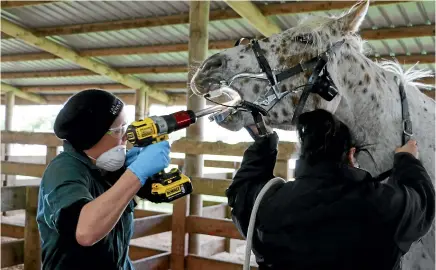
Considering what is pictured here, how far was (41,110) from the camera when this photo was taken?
26688mm

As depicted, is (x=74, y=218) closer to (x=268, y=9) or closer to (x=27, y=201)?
(x=27, y=201)

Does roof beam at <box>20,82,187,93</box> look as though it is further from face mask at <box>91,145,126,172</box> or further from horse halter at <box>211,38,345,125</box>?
horse halter at <box>211,38,345,125</box>

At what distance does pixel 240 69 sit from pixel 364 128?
0.53 meters

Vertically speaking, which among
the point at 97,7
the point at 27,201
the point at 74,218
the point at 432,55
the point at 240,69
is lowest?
the point at 27,201

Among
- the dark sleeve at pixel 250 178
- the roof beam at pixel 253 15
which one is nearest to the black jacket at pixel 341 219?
the dark sleeve at pixel 250 178

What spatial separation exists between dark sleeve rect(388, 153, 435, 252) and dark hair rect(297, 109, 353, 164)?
18 cm

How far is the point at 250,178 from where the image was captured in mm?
1396

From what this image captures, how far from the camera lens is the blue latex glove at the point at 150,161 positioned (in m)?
1.40

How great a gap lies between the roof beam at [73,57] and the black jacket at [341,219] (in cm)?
848

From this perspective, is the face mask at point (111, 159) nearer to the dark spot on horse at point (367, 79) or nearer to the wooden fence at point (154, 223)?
Answer: the dark spot on horse at point (367, 79)

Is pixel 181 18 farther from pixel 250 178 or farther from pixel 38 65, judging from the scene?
pixel 38 65

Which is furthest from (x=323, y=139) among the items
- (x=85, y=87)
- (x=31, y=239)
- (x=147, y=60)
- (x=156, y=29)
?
(x=85, y=87)

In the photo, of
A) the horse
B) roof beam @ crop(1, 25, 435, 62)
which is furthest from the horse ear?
roof beam @ crop(1, 25, 435, 62)

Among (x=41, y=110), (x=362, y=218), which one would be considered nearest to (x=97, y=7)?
(x=362, y=218)
